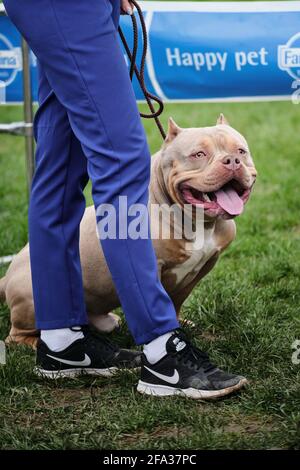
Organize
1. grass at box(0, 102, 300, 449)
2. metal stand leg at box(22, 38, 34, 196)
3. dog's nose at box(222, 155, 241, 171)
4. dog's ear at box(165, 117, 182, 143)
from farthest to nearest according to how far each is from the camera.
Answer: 1. metal stand leg at box(22, 38, 34, 196)
2. dog's ear at box(165, 117, 182, 143)
3. dog's nose at box(222, 155, 241, 171)
4. grass at box(0, 102, 300, 449)

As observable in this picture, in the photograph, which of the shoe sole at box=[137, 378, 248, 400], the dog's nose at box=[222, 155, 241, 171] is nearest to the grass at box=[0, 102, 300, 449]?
the shoe sole at box=[137, 378, 248, 400]

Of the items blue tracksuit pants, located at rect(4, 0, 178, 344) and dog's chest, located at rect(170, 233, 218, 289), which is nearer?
blue tracksuit pants, located at rect(4, 0, 178, 344)

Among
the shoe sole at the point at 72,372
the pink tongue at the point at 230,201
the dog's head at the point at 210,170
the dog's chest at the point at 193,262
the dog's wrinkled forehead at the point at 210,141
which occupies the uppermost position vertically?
the dog's wrinkled forehead at the point at 210,141

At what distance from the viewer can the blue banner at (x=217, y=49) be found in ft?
16.0

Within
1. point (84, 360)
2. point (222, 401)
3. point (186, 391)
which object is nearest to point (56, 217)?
point (84, 360)

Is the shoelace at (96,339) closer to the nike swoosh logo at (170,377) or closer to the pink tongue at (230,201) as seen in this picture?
the nike swoosh logo at (170,377)

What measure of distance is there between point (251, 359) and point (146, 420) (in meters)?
0.68

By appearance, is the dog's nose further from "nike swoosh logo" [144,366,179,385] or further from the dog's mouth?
"nike swoosh logo" [144,366,179,385]

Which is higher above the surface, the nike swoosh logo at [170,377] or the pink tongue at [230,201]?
the pink tongue at [230,201]

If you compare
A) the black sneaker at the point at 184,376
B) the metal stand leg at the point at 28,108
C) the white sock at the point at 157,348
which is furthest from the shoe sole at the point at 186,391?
the metal stand leg at the point at 28,108

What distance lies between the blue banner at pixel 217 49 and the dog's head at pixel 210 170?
1534 mm

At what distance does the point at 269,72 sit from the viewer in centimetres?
491

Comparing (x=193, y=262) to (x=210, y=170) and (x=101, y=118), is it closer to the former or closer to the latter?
(x=210, y=170)

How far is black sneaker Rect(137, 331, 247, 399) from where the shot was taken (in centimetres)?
308
